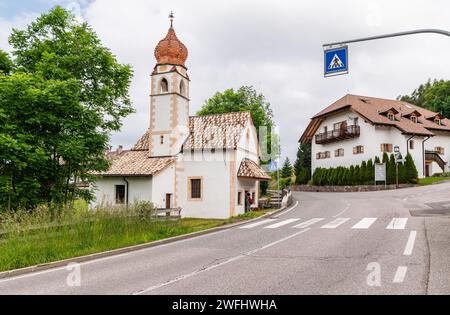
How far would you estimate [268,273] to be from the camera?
7406 millimetres

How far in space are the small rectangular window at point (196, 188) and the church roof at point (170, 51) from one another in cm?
848

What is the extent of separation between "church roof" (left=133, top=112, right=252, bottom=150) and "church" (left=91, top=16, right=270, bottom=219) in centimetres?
7

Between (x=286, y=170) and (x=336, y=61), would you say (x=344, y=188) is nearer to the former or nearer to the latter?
(x=286, y=170)

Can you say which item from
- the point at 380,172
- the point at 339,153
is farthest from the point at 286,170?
the point at 380,172

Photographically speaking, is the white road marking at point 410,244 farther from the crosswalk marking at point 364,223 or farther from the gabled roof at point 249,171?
the gabled roof at point 249,171

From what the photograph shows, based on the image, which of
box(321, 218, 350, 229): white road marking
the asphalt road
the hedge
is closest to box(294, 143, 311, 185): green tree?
the hedge

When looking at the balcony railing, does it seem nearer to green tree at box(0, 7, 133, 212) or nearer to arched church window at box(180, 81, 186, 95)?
arched church window at box(180, 81, 186, 95)

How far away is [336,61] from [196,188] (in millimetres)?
16138

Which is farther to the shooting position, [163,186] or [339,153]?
[339,153]

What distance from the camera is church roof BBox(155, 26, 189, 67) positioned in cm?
2547

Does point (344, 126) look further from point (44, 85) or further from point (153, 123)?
point (44, 85)

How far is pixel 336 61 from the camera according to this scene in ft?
34.1

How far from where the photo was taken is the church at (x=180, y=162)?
24000 mm

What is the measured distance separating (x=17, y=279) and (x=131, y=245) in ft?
13.2
